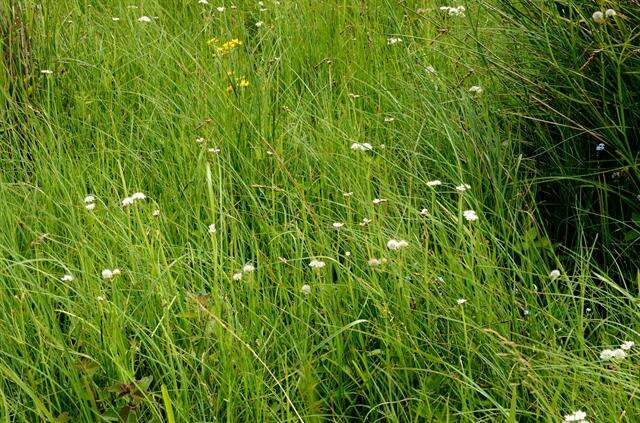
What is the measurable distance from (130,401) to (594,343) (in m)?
1.02

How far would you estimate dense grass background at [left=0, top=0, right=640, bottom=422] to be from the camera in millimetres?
1984

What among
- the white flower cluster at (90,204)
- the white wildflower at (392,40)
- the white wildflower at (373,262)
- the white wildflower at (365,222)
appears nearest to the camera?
the white wildflower at (373,262)

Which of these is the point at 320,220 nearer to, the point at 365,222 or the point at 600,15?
the point at 365,222

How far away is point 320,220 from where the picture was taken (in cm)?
260

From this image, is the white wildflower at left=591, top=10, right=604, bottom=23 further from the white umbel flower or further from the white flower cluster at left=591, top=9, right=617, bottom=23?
the white umbel flower

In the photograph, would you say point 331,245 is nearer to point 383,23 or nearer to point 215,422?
point 215,422

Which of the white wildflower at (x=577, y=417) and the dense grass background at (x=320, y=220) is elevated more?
the white wildflower at (x=577, y=417)

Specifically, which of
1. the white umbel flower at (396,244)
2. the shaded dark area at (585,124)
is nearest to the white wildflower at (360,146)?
the shaded dark area at (585,124)

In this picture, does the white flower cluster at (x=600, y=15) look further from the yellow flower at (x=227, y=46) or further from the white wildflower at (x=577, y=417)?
the yellow flower at (x=227, y=46)

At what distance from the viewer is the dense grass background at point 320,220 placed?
1984 millimetres

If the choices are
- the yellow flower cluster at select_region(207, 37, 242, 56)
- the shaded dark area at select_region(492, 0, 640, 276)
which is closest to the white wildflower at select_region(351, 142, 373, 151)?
the shaded dark area at select_region(492, 0, 640, 276)

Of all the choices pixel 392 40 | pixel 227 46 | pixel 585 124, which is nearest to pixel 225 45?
pixel 227 46

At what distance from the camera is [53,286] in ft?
7.64

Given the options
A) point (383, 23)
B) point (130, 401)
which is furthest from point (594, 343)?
point (383, 23)
